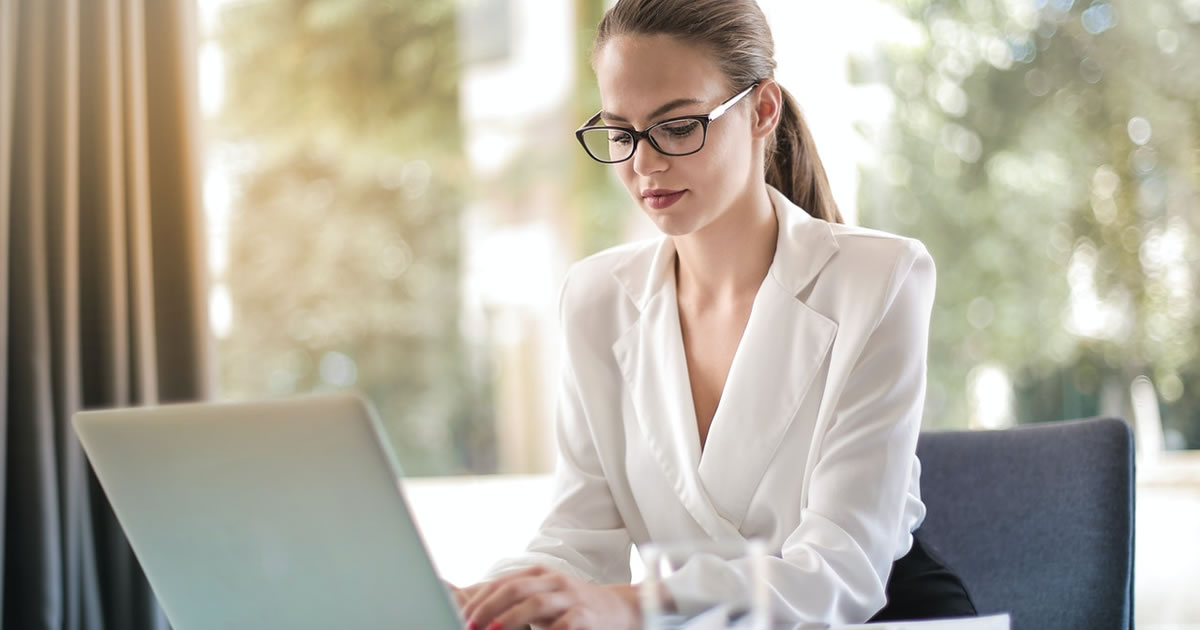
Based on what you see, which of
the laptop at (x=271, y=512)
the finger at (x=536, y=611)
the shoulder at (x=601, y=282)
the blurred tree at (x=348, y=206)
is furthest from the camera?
the blurred tree at (x=348, y=206)

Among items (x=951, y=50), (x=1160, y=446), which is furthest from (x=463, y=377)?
(x=1160, y=446)

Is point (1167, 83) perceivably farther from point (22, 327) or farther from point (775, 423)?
point (22, 327)

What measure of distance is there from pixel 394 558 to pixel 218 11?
2713mm

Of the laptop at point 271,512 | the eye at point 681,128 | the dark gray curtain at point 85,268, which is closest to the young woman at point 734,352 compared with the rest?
the eye at point 681,128

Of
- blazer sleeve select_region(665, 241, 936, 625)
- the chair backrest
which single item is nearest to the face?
blazer sleeve select_region(665, 241, 936, 625)

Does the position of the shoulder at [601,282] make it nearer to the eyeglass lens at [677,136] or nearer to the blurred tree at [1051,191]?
the eyeglass lens at [677,136]

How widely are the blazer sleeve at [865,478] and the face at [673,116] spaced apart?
0.80 ft

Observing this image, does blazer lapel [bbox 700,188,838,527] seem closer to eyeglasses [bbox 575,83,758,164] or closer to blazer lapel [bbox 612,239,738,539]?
blazer lapel [bbox 612,239,738,539]

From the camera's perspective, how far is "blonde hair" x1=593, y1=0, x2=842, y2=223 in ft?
4.70

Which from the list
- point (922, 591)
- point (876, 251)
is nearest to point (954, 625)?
point (922, 591)

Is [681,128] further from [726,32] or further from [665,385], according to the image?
[665,385]

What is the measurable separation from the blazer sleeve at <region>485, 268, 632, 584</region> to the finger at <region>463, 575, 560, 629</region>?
1.25 ft

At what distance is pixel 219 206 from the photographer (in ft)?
10.4

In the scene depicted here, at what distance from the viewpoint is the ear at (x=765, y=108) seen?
151 cm
